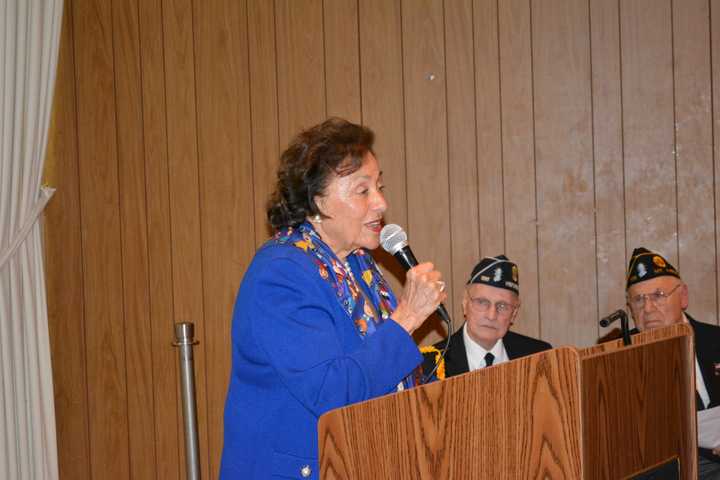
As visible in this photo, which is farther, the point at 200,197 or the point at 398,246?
the point at 200,197

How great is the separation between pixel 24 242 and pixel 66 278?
0.48 meters

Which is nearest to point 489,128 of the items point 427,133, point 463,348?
point 427,133

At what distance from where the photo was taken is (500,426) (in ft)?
5.02

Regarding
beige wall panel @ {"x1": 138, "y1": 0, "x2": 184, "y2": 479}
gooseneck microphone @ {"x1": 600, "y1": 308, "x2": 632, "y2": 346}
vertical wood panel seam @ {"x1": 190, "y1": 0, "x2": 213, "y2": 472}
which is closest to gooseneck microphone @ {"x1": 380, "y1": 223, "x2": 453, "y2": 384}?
gooseneck microphone @ {"x1": 600, "y1": 308, "x2": 632, "y2": 346}

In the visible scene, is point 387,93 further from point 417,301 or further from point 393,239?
point 417,301

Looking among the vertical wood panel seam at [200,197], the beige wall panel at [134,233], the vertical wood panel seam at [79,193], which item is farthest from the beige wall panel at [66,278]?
the vertical wood panel seam at [200,197]

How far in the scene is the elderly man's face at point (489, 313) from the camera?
314cm

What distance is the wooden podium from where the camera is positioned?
146 cm

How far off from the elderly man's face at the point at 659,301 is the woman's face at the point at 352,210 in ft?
4.80

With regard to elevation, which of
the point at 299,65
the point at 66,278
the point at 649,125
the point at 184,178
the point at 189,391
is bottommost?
the point at 189,391

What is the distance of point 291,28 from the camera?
372cm

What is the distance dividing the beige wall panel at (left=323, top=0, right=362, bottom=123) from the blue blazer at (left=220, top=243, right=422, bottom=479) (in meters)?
1.80

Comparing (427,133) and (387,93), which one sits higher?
(387,93)

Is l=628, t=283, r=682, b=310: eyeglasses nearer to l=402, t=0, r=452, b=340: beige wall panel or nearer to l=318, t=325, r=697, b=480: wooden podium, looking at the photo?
l=402, t=0, r=452, b=340: beige wall panel
